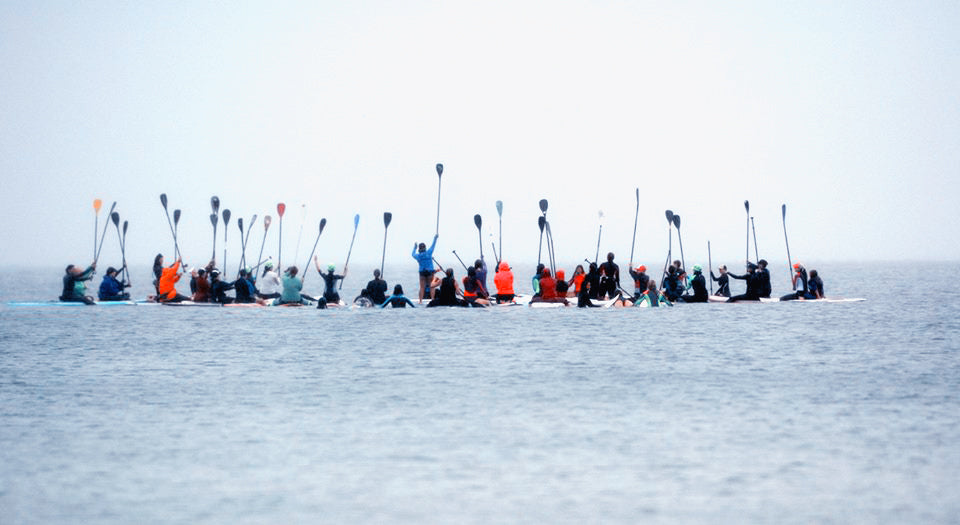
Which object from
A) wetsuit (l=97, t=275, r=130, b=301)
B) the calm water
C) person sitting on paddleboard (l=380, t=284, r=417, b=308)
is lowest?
the calm water

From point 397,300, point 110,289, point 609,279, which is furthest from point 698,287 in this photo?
point 110,289

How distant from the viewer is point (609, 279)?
119 ft

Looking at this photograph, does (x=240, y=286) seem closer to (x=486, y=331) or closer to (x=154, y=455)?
(x=486, y=331)

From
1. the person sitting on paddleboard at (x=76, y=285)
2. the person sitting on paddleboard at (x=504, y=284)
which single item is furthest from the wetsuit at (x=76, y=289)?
the person sitting on paddleboard at (x=504, y=284)

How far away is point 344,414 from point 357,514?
6.10m

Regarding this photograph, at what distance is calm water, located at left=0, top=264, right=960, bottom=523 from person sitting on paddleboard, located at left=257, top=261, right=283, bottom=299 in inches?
262

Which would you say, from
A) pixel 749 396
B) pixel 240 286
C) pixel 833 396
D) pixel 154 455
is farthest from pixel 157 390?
pixel 240 286

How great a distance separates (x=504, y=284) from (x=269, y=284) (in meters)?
7.03

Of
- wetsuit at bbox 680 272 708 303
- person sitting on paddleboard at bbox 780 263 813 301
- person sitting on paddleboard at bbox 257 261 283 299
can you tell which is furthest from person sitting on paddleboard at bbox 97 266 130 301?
person sitting on paddleboard at bbox 780 263 813 301

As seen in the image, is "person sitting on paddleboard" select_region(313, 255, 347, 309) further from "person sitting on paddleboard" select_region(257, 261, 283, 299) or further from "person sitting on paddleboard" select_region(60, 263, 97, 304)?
"person sitting on paddleboard" select_region(60, 263, 97, 304)

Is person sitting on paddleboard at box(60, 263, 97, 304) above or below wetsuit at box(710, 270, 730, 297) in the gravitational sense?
above

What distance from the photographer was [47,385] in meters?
20.4

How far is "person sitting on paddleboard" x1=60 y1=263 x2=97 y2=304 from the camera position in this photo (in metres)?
36.5

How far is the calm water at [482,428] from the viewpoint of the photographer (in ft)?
36.2
